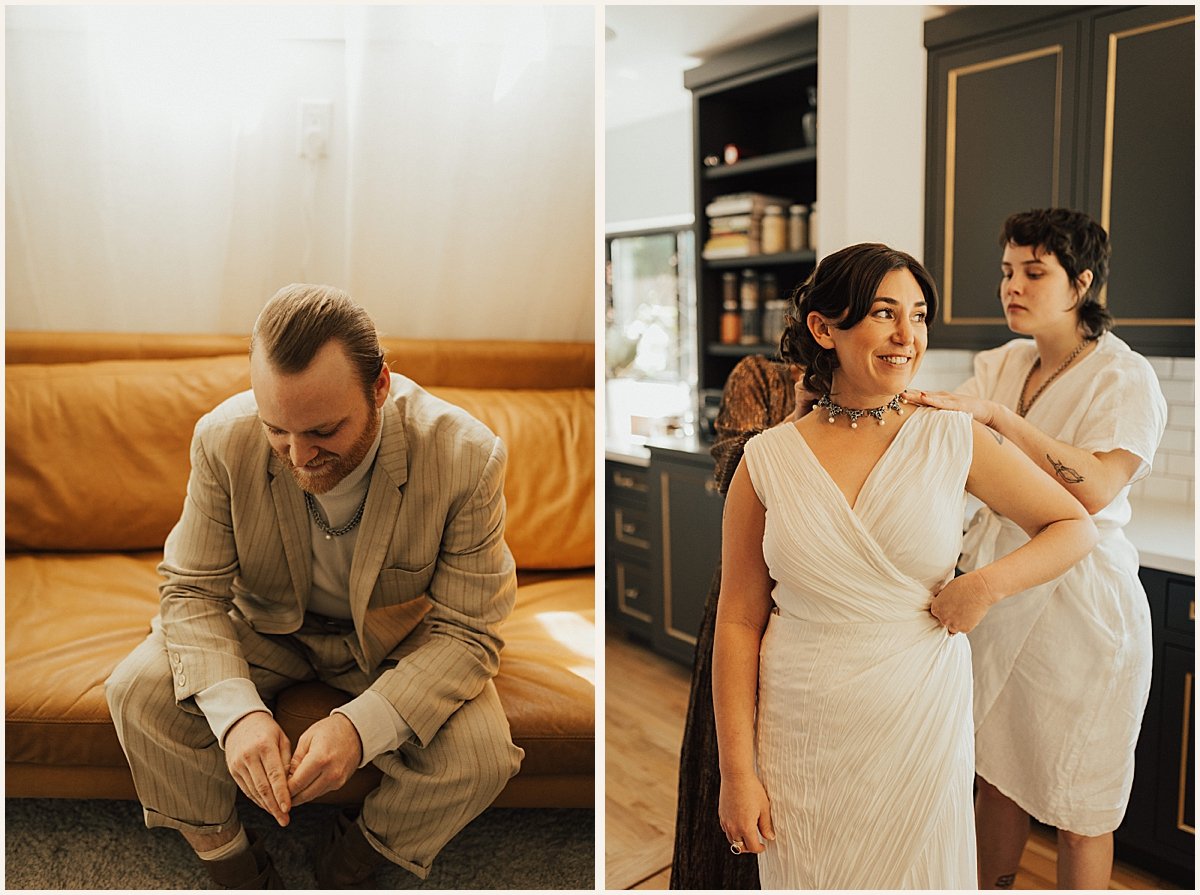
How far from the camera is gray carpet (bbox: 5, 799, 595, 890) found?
161 centimetres

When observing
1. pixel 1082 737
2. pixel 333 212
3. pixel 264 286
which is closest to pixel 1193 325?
pixel 1082 737

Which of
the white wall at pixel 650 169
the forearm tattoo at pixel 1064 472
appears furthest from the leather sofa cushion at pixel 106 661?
the white wall at pixel 650 169

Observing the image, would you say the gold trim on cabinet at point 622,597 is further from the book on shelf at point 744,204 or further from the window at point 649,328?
the book on shelf at point 744,204

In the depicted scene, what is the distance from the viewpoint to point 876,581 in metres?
1.23

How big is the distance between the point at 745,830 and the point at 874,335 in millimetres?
715

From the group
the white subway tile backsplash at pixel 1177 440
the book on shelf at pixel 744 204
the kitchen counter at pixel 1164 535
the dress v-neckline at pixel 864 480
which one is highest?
the book on shelf at pixel 744 204

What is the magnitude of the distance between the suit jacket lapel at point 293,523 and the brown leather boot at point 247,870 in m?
0.43

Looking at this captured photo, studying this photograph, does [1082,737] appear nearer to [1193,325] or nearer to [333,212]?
[1193,325]

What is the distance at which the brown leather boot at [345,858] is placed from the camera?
1.57 meters

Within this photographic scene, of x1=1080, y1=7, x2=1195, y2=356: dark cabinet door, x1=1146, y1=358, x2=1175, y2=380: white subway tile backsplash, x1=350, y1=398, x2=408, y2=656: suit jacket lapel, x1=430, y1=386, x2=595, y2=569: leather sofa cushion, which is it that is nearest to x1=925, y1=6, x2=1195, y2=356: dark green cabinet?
x1=1080, y1=7, x2=1195, y2=356: dark cabinet door

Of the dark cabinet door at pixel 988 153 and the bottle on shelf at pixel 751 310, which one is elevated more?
the dark cabinet door at pixel 988 153

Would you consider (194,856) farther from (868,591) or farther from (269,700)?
(868,591)

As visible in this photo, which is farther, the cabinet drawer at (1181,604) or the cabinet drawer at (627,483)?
the cabinet drawer at (627,483)

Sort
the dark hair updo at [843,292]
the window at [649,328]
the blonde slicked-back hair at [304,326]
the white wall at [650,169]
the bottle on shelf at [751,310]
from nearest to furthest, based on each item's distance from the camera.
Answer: the dark hair updo at [843,292] → the blonde slicked-back hair at [304,326] → the bottle on shelf at [751,310] → the white wall at [650,169] → the window at [649,328]
